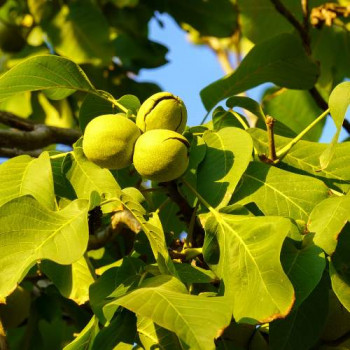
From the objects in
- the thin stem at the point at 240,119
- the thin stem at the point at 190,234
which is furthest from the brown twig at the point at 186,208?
the thin stem at the point at 240,119

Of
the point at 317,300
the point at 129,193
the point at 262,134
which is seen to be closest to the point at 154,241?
the point at 129,193

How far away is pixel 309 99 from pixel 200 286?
1.41 metres

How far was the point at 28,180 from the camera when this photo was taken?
51.2 inches

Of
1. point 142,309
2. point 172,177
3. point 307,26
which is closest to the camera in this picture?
point 142,309

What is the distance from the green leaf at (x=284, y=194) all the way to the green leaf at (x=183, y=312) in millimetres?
311

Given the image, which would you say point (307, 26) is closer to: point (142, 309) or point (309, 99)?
point (309, 99)

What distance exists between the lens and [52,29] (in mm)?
2893

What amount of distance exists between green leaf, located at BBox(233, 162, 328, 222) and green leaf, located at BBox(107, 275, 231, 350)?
1.02ft

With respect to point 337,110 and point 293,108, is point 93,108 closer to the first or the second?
point 337,110

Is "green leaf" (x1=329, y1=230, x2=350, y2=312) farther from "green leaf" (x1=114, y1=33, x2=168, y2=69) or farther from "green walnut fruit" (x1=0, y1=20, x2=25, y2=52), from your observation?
"green walnut fruit" (x1=0, y1=20, x2=25, y2=52)

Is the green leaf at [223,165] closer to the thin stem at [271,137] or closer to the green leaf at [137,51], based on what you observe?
the thin stem at [271,137]

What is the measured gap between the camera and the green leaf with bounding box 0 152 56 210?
127 centimetres

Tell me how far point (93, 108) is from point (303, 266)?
26.5 inches

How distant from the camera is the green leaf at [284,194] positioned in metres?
1.29
